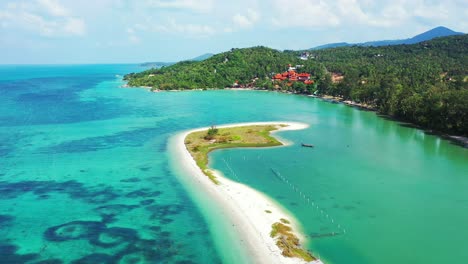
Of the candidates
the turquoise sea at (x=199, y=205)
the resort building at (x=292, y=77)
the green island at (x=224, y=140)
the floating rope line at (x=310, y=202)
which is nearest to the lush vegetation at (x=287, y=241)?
the turquoise sea at (x=199, y=205)

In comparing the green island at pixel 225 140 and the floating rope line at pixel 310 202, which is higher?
the green island at pixel 225 140

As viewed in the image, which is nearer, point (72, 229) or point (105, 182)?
point (72, 229)

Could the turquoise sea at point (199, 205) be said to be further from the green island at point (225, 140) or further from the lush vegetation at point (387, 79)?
the lush vegetation at point (387, 79)

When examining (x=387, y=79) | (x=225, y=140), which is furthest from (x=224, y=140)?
(x=387, y=79)

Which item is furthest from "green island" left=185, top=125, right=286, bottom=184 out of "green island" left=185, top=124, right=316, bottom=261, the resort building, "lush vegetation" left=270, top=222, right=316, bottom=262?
the resort building

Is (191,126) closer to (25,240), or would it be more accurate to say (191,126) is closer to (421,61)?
(25,240)

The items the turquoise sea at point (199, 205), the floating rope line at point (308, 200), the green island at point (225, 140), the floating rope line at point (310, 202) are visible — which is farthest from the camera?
the green island at point (225, 140)

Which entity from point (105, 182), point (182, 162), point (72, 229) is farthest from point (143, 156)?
point (72, 229)

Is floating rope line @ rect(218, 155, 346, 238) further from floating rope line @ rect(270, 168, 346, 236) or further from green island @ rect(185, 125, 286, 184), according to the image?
green island @ rect(185, 125, 286, 184)
